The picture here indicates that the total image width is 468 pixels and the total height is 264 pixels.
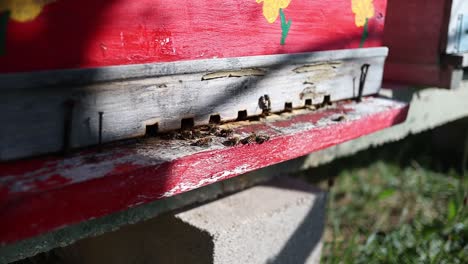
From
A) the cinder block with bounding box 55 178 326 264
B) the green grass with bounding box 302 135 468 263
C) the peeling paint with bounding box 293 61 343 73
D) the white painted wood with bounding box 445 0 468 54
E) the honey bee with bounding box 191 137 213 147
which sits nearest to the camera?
the honey bee with bounding box 191 137 213 147

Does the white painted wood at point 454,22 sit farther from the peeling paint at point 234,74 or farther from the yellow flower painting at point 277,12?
the peeling paint at point 234,74

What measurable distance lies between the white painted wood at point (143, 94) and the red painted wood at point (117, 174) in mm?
50

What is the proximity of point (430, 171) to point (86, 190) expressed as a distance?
12.0 feet

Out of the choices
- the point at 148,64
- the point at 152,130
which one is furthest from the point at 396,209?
the point at 148,64

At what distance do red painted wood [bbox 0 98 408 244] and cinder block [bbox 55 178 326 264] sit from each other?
48cm

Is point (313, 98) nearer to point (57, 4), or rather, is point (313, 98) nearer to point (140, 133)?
point (140, 133)

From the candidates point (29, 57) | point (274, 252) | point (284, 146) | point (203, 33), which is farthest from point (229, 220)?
point (29, 57)

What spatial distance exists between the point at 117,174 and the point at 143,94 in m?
0.24

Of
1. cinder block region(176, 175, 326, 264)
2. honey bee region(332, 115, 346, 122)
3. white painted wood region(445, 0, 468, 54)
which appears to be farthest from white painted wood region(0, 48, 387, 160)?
white painted wood region(445, 0, 468, 54)

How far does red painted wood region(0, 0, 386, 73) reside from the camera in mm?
1050

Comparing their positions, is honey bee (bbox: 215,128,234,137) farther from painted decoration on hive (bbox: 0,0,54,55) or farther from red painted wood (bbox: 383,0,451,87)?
red painted wood (bbox: 383,0,451,87)

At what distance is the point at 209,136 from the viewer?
54.0 inches

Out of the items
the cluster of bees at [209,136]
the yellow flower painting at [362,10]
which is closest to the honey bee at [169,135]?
the cluster of bees at [209,136]

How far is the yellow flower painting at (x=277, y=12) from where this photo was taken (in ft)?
4.99
